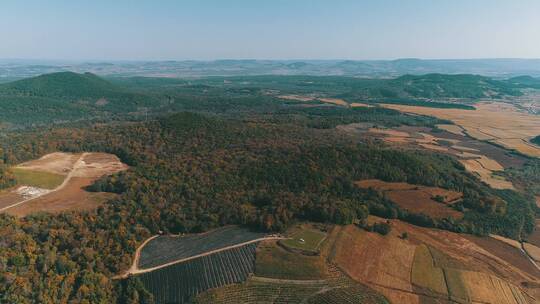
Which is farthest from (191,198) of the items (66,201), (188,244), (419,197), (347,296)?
(419,197)

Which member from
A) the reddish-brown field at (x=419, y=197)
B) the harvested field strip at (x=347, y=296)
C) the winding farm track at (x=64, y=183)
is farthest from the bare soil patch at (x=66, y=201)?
the reddish-brown field at (x=419, y=197)

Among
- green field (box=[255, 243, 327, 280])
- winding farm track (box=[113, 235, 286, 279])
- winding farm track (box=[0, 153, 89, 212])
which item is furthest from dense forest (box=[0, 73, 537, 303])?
green field (box=[255, 243, 327, 280])

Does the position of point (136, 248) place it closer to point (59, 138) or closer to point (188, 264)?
point (188, 264)

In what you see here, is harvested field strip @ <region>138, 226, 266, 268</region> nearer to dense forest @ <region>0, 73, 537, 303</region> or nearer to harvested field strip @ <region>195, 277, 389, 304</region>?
dense forest @ <region>0, 73, 537, 303</region>

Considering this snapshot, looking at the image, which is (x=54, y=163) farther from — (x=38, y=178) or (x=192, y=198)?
(x=192, y=198)

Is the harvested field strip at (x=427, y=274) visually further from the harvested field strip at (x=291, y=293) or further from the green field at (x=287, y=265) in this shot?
the green field at (x=287, y=265)
